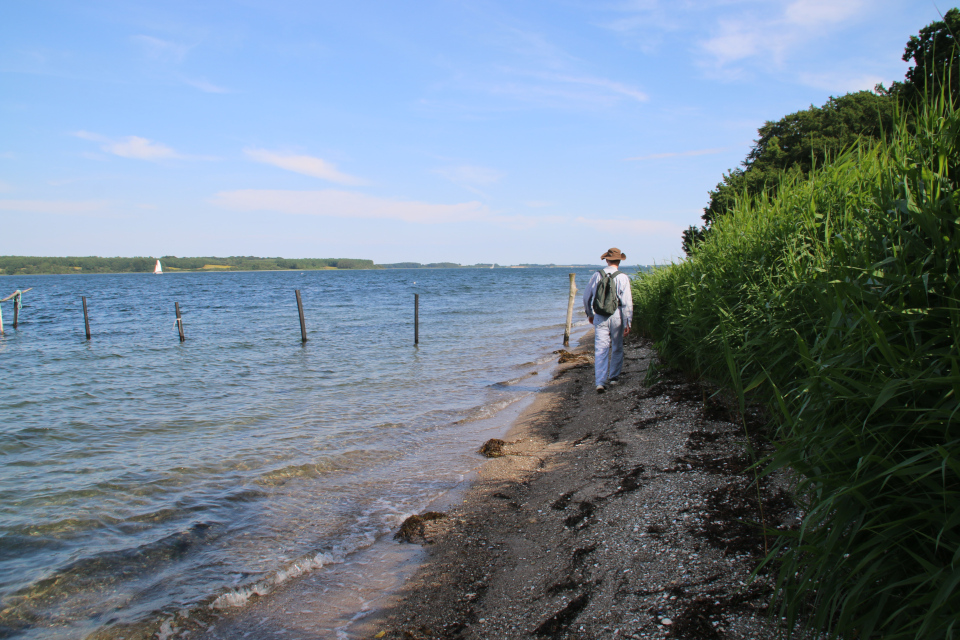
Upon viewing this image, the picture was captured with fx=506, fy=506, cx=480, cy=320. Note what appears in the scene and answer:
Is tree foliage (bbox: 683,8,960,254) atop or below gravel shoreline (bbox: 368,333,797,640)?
atop

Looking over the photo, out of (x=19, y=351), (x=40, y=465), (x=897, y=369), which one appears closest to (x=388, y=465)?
(x=40, y=465)

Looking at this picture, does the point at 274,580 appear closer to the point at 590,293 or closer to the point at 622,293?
the point at 590,293

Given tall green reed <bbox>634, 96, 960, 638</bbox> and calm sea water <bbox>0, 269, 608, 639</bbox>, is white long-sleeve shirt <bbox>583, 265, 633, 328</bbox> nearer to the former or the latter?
calm sea water <bbox>0, 269, 608, 639</bbox>

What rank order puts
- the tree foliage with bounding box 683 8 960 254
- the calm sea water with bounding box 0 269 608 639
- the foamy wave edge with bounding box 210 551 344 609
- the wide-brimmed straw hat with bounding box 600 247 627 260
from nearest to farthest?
the foamy wave edge with bounding box 210 551 344 609 < the calm sea water with bounding box 0 269 608 639 < the wide-brimmed straw hat with bounding box 600 247 627 260 < the tree foliage with bounding box 683 8 960 254

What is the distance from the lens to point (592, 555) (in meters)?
3.29

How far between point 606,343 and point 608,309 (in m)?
0.56

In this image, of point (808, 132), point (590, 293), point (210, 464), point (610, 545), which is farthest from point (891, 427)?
point (808, 132)

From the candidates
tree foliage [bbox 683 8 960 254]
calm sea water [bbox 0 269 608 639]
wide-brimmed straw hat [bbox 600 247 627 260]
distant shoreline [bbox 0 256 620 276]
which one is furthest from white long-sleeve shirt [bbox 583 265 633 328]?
distant shoreline [bbox 0 256 620 276]

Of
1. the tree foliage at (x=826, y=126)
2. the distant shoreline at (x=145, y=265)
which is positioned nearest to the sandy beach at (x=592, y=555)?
the tree foliage at (x=826, y=126)

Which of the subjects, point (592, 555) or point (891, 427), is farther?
point (592, 555)

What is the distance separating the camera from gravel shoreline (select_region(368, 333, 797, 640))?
254cm

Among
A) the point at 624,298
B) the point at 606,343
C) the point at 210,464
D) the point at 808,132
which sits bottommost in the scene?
the point at 210,464

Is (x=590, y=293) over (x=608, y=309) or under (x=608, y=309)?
over

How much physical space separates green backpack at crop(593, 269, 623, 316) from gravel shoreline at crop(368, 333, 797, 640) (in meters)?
2.15
